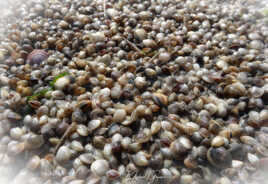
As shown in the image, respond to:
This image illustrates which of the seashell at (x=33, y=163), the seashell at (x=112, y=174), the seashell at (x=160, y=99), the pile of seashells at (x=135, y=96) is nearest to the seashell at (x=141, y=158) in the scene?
the pile of seashells at (x=135, y=96)

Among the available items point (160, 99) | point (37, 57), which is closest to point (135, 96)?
point (160, 99)

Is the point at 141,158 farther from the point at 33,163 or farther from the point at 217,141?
the point at 33,163

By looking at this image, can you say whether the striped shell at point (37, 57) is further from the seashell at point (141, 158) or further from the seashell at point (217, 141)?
the seashell at point (217, 141)

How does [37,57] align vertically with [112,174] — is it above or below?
above

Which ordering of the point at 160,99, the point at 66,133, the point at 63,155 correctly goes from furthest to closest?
the point at 160,99, the point at 66,133, the point at 63,155

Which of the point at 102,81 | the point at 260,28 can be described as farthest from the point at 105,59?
the point at 260,28

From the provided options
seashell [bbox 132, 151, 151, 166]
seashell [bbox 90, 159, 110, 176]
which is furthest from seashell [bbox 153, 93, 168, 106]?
seashell [bbox 90, 159, 110, 176]

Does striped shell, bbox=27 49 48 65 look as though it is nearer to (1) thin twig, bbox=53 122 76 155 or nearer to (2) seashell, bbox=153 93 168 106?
(1) thin twig, bbox=53 122 76 155
